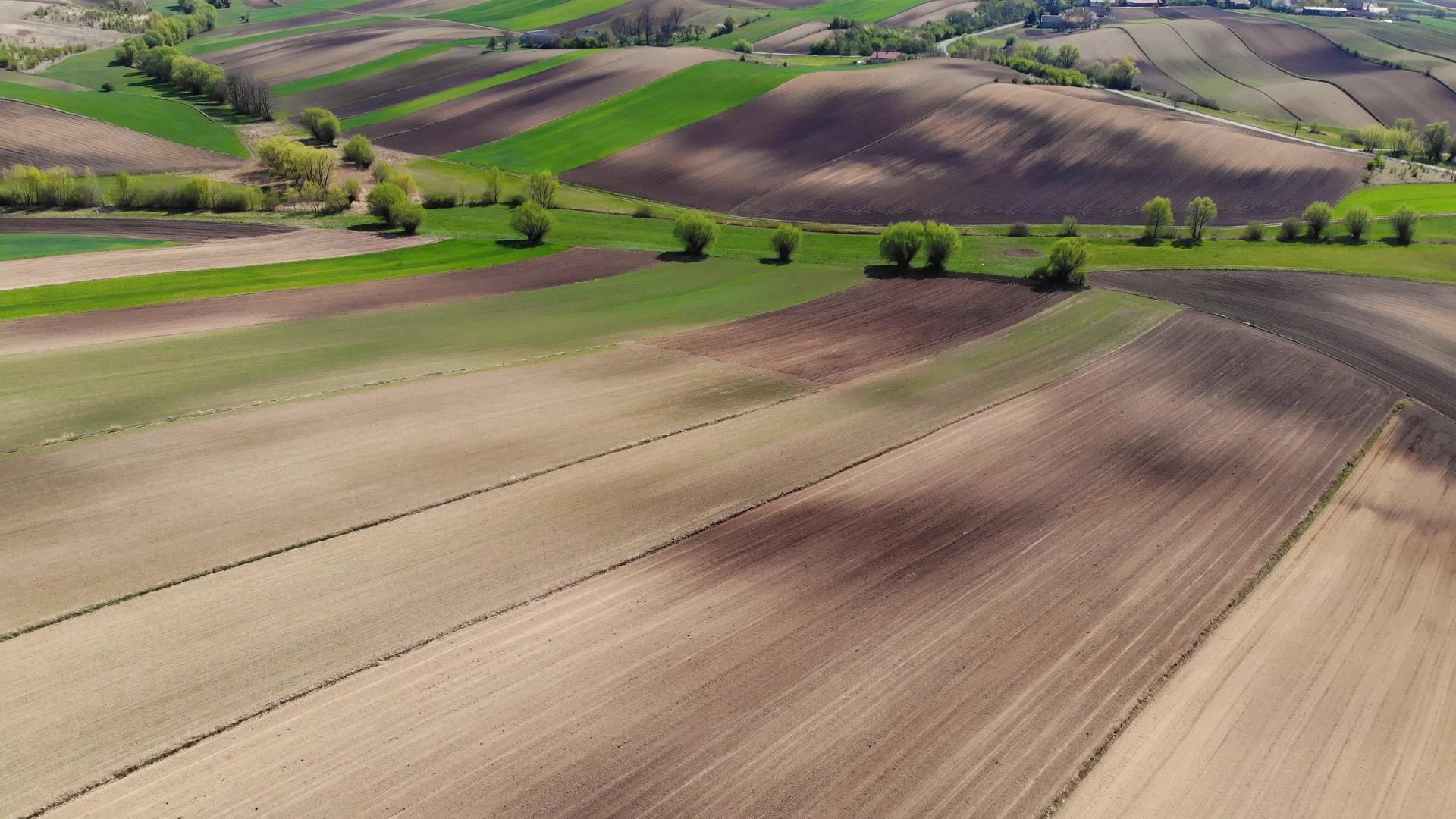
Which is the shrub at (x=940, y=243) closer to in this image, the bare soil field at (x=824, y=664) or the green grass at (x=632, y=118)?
the bare soil field at (x=824, y=664)

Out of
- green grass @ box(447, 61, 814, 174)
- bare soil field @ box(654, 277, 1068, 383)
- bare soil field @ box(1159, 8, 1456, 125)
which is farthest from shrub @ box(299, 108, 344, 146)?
bare soil field @ box(1159, 8, 1456, 125)

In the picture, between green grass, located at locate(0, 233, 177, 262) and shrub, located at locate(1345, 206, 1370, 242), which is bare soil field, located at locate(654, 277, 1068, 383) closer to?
shrub, located at locate(1345, 206, 1370, 242)

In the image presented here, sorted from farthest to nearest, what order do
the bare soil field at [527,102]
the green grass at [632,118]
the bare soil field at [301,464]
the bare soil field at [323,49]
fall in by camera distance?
the bare soil field at [323,49]
the bare soil field at [527,102]
the green grass at [632,118]
the bare soil field at [301,464]

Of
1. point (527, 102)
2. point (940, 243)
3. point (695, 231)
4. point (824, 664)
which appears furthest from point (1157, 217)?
point (527, 102)

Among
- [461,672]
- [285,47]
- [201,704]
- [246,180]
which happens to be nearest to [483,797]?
[461,672]

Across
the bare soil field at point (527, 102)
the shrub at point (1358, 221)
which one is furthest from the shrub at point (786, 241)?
the bare soil field at point (527, 102)

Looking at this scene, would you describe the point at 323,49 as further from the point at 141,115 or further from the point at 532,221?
the point at 532,221
